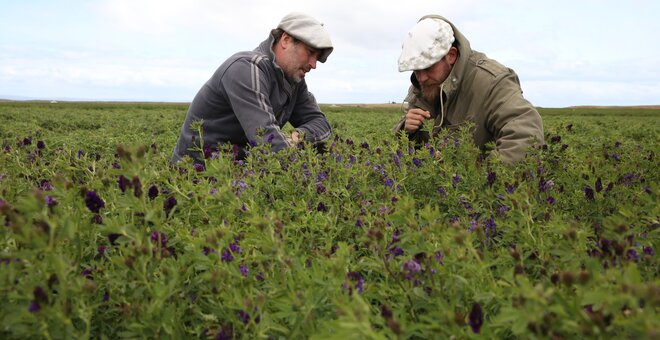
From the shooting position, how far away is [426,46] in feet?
14.4

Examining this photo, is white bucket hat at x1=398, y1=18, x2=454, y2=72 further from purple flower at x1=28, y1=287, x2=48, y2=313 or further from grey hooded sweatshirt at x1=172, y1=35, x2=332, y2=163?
purple flower at x1=28, y1=287, x2=48, y2=313

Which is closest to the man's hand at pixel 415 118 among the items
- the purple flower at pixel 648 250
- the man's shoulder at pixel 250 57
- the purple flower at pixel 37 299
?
the man's shoulder at pixel 250 57

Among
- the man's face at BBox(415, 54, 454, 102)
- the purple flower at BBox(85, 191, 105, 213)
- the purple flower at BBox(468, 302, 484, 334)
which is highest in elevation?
the man's face at BBox(415, 54, 454, 102)

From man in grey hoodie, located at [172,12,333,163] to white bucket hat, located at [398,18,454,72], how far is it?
2.45ft

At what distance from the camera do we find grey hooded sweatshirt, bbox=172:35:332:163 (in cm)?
440

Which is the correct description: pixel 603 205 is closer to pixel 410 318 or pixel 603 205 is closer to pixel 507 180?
pixel 507 180

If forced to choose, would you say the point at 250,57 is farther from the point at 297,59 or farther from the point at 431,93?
the point at 431,93

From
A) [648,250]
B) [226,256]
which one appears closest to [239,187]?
[226,256]

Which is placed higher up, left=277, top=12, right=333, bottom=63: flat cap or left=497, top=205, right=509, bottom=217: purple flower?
left=277, top=12, right=333, bottom=63: flat cap

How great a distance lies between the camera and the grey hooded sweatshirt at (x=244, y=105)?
4398 mm

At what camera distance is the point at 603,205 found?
2838mm

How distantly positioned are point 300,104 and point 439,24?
2.05 meters

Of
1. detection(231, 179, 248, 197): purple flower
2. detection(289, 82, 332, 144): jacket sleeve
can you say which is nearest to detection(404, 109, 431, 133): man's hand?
detection(289, 82, 332, 144): jacket sleeve

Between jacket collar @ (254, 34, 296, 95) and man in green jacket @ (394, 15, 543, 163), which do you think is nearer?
man in green jacket @ (394, 15, 543, 163)
